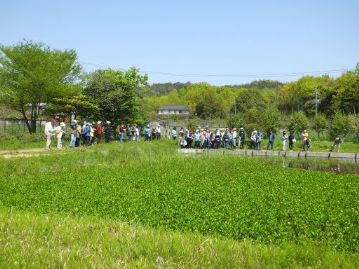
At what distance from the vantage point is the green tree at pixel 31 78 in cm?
3466

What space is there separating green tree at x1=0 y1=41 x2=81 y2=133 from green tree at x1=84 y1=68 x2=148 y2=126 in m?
1.62

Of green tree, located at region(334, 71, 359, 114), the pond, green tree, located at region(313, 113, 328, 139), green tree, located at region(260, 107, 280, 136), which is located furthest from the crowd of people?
green tree, located at region(334, 71, 359, 114)

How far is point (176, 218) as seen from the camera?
1008cm

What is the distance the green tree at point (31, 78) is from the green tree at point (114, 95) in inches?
63.8

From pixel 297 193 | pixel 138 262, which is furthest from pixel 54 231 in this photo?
pixel 297 193

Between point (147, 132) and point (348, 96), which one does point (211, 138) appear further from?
point (348, 96)

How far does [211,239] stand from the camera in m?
7.94

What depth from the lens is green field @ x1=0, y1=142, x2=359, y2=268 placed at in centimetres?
687

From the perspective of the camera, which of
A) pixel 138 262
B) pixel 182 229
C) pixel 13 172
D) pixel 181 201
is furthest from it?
pixel 13 172

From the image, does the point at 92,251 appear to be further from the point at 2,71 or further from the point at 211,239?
the point at 2,71

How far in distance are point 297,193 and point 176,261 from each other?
7.62 meters

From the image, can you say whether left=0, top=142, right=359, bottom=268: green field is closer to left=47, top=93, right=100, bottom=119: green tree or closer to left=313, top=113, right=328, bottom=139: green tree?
left=47, top=93, right=100, bottom=119: green tree

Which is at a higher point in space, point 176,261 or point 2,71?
point 2,71

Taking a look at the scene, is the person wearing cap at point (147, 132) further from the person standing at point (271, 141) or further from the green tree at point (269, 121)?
the green tree at point (269, 121)
